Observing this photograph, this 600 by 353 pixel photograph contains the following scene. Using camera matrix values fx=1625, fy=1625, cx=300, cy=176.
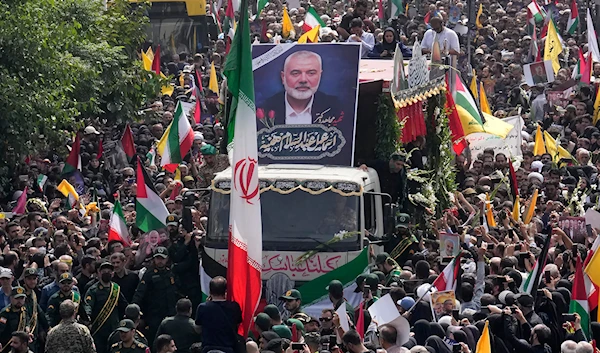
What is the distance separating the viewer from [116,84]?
2788 centimetres

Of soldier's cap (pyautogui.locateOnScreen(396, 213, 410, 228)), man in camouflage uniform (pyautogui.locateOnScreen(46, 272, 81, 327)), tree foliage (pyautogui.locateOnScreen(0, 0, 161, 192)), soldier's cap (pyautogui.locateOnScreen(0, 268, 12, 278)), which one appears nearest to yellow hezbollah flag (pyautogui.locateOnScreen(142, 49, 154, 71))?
tree foliage (pyautogui.locateOnScreen(0, 0, 161, 192))

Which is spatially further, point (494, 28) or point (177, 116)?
point (494, 28)

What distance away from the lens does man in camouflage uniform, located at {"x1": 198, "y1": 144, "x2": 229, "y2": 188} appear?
778 inches

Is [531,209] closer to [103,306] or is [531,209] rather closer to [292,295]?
[292,295]

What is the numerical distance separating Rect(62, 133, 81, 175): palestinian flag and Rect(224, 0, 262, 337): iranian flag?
9828mm

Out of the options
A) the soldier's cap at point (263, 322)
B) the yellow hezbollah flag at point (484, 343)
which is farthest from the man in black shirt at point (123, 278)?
the yellow hezbollah flag at point (484, 343)

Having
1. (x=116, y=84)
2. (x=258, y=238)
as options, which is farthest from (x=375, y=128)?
(x=116, y=84)

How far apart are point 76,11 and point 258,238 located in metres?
13.8

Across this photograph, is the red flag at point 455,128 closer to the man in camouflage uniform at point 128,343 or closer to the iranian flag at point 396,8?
the man in camouflage uniform at point 128,343

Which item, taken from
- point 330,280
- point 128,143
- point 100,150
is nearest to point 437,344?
point 330,280

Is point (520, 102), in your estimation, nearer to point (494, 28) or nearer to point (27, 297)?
point (494, 28)

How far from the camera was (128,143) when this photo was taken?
2650 cm

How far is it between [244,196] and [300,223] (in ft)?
8.27

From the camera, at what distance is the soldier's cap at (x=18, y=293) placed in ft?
54.2
